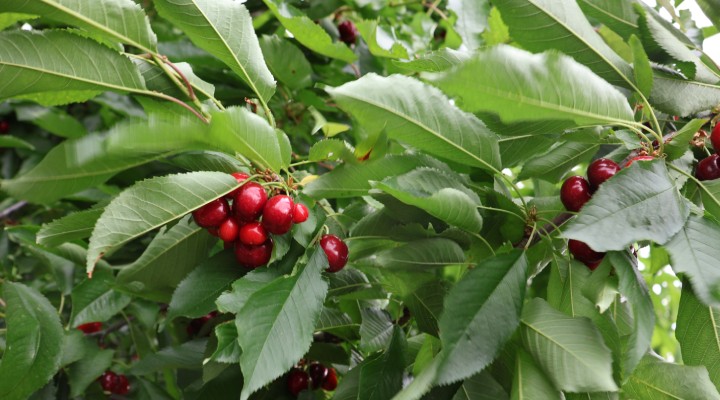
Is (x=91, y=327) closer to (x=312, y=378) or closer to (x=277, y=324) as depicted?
(x=312, y=378)

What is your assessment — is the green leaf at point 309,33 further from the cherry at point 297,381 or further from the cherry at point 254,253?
the cherry at point 297,381

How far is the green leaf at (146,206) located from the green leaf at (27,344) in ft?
1.77

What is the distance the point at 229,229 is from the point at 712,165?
29.6 inches

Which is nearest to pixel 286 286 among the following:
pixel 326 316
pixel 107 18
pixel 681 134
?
pixel 326 316

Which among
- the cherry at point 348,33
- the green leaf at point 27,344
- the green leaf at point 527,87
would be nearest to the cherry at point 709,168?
the green leaf at point 527,87

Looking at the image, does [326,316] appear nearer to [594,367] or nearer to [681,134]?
[594,367]

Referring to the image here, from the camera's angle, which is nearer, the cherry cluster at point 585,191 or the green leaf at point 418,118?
the green leaf at point 418,118

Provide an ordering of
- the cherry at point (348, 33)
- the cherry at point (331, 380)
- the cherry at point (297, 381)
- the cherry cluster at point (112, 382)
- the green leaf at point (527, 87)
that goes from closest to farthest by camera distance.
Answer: the green leaf at point (527, 87), the cherry at point (297, 381), the cherry at point (331, 380), the cherry cluster at point (112, 382), the cherry at point (348, 33)

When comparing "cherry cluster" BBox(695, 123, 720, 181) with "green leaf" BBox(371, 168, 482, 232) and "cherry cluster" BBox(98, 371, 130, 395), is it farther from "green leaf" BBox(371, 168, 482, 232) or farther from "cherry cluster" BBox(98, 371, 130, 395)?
"cherry cluster" BBox(98, 371, 130, 395)

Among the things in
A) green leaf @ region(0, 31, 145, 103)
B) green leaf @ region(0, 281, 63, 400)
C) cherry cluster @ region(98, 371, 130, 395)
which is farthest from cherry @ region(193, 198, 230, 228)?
cherry cluster @ region(98, 371, 130, 395)

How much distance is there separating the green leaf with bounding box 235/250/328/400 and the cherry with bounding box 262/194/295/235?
71 mm

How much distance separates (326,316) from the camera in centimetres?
120

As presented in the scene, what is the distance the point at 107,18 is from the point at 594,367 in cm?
82

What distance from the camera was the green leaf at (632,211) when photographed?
761 millimetres
